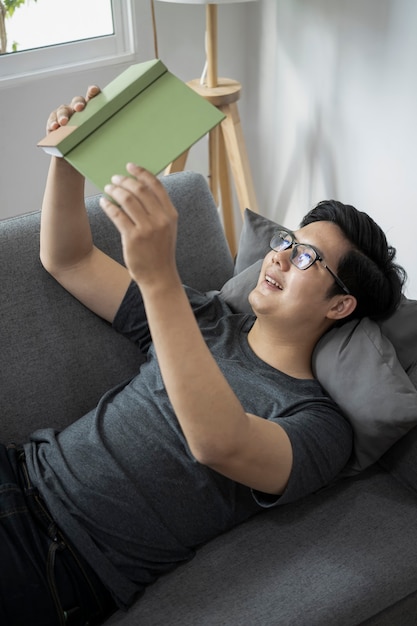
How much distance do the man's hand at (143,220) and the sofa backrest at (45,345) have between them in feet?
2.19

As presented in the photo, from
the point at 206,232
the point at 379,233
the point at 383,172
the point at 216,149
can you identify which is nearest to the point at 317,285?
the point at 379,233

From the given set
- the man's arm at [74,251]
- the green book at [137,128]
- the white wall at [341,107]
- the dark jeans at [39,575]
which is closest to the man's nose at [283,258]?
the man's arm at [74,251]

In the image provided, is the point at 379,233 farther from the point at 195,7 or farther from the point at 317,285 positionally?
the point at 195,7

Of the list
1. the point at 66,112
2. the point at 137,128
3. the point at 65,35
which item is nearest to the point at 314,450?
the point at 137,128

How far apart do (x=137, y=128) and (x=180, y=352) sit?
1.25 ft

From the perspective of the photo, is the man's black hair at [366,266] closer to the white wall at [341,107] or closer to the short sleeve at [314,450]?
the short sleeve at [314,450]

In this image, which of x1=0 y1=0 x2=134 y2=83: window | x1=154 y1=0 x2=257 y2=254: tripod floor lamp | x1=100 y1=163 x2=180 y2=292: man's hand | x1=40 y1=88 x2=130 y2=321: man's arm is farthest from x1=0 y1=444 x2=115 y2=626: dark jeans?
x1=0 y1=0 x2=134 y2=83: window

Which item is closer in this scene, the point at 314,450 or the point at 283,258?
the point at 314,450

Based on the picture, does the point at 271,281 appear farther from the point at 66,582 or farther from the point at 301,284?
the point at 66,582

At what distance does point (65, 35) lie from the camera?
9.51 ft

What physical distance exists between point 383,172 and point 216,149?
0.62 metres

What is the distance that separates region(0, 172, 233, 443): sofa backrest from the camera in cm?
164

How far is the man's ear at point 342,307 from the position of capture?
62.1 inches

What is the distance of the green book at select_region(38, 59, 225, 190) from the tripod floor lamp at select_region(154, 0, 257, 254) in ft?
3.72
